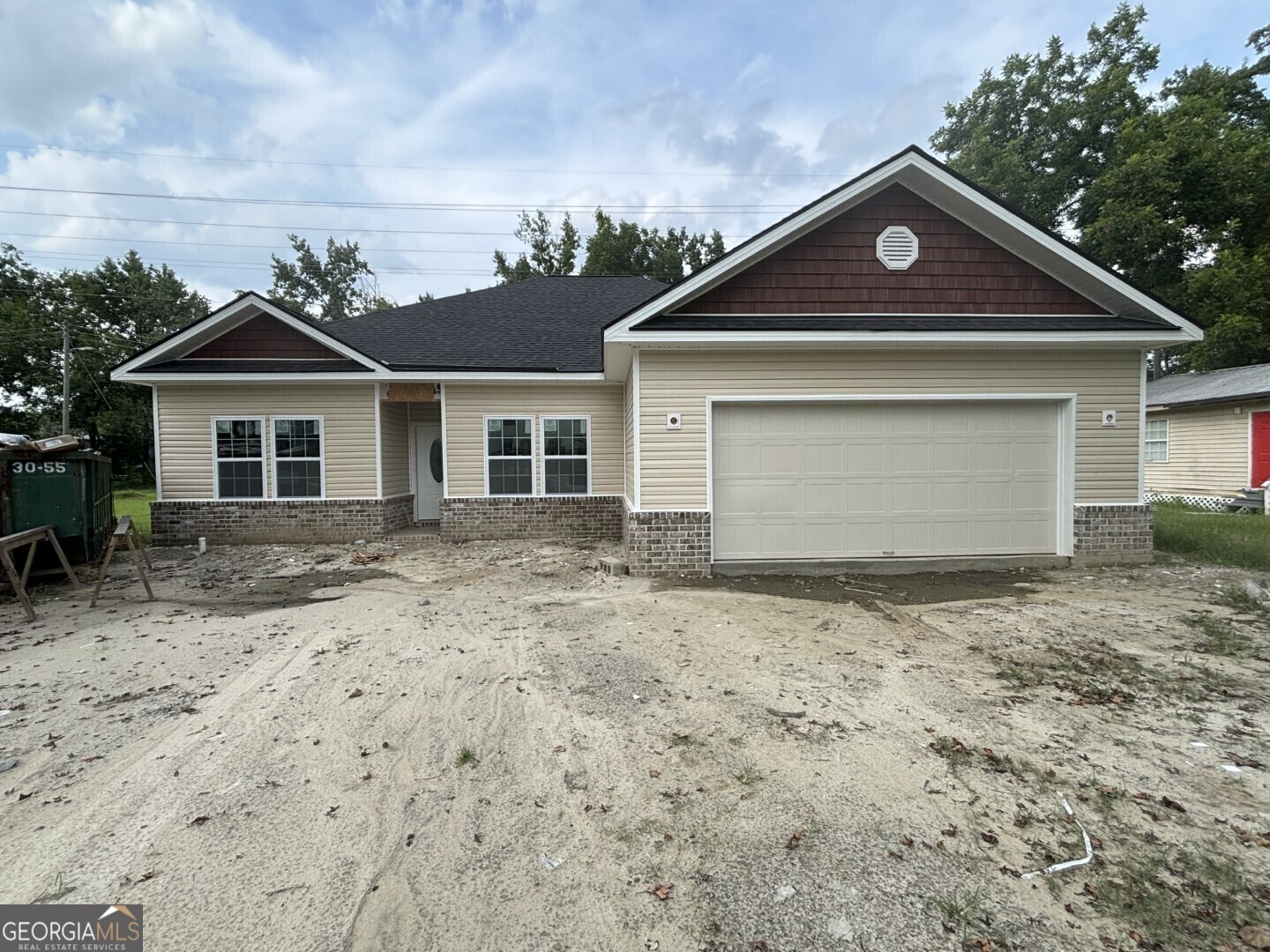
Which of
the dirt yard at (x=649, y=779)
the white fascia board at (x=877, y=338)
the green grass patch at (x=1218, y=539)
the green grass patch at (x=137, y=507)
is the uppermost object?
the white fascia board at (x=877, y=338)

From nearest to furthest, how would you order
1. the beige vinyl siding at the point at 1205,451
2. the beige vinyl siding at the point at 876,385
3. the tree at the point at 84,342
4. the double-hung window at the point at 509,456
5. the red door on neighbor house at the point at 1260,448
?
the beige vinyl siding at the point at 876,385 → the double-hung window at the point at 509,456 → the red door on neighbor house at the point at 1260,448 → the beige vinyl siding at the point at 1205,451 → the tree at the point at 84,342

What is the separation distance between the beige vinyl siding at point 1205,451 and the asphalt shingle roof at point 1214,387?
1.36 feet

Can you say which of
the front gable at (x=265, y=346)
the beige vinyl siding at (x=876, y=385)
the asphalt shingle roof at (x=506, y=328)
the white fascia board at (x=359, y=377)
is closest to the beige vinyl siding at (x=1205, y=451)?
the beige vinyl siding at (x=876, y=385)

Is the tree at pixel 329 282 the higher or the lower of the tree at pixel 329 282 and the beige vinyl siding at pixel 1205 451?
the higher

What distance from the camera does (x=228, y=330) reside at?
10617 mm

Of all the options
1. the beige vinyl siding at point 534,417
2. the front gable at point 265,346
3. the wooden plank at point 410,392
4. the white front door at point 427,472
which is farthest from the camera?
the white front door at point 427,472

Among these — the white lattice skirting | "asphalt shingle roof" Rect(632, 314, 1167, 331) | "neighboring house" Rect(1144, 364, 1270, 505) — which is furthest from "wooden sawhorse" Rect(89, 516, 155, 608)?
"neighboring house" Rect(1144, 364, 1270, 505)

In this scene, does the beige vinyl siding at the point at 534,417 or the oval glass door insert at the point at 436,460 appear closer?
the beige vinyl siding at the point at 534,417

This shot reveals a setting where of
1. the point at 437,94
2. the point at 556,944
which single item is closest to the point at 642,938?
the point at 556,944

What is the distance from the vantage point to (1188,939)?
6.38 feet

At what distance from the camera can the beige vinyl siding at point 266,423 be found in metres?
10.6

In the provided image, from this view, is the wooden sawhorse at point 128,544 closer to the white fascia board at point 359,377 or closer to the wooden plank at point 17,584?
the wooden plank at point 17,584

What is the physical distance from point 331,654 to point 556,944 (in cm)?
366

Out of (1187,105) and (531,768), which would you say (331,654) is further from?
(1187,105)
